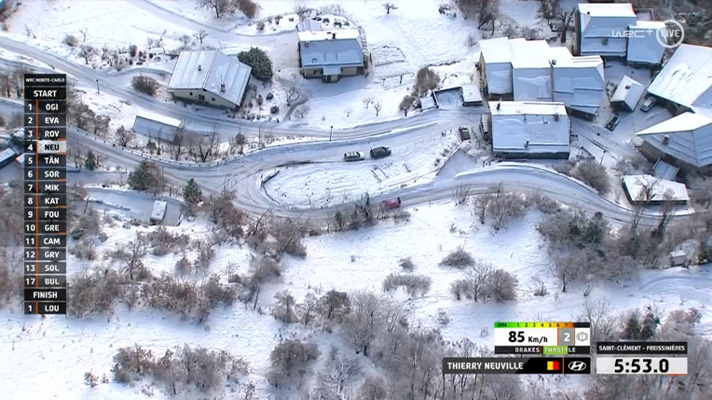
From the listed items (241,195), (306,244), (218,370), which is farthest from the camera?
(241,195)

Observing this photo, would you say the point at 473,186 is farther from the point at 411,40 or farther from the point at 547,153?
the point at 411,40

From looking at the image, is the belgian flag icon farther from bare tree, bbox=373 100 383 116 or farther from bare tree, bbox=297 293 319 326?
bare tree, bbox=373 100 383 116

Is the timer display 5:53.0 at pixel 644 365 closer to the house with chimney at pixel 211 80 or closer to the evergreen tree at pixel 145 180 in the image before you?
the evergreen tree at pixel 145 180

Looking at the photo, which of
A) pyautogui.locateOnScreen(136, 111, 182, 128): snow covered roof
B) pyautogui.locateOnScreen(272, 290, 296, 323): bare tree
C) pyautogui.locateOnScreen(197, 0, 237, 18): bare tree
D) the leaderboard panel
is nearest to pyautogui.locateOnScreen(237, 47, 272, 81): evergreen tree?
pyautogui.locateOnScreen(197, 0, 237, 18): bare tree

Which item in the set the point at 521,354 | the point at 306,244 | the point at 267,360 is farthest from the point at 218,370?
the point at 521,354

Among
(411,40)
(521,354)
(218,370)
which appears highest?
(411,40)

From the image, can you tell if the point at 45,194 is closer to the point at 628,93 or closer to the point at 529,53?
the point at 529,53

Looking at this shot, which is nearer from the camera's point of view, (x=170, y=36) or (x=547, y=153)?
Answer: (x=547, y=153)
